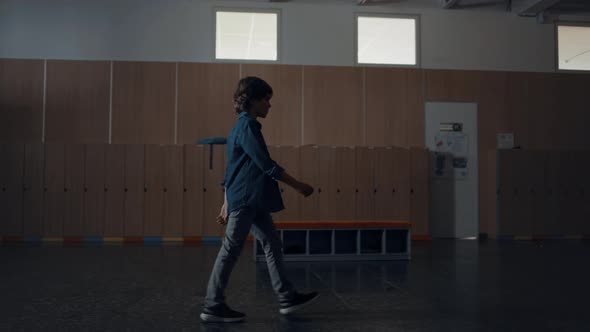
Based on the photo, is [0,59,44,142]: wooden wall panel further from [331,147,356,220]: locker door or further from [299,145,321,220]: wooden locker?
[331,147,356,220]: locker door

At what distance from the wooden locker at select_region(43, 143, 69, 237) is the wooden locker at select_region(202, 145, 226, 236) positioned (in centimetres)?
216

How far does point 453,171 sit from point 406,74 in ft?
6.22

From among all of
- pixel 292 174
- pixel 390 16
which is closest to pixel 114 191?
pixel 292 174

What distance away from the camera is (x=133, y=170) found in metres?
7.90

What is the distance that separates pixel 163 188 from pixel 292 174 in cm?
206

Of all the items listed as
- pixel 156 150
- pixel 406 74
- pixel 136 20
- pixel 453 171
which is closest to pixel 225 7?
pixel 136 20

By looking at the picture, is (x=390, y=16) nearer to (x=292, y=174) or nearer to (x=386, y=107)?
(x=386, y=107)

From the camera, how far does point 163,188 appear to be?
26.0 feet

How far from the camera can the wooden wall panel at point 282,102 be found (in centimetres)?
845

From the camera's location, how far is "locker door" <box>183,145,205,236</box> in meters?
7.90

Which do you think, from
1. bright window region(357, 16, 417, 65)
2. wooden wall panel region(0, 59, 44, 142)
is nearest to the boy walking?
bright window region(357, 16, 417, 65)

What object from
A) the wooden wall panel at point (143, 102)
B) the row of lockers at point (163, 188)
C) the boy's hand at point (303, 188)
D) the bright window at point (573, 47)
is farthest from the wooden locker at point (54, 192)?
the bright window at point (573, 47)

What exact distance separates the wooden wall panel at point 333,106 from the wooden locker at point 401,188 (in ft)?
2.54

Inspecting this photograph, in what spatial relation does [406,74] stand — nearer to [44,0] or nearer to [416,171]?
[416,171]
